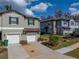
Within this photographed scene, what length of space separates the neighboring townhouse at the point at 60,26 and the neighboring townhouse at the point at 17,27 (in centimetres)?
1992

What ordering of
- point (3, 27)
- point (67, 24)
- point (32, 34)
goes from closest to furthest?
point (3, 27), point (32, 34), point (67, 24)

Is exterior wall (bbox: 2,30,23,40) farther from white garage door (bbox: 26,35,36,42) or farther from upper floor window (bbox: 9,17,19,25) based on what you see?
white garage door (bbox: 26,35,36,42)

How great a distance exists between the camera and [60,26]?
188 ft

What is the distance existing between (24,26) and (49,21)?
2583 centimetres

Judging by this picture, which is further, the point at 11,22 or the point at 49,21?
the point at 49,21

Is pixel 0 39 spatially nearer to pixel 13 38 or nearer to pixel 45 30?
pixel 13 38

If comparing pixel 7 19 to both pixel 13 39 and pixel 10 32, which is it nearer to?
pixel 10 32

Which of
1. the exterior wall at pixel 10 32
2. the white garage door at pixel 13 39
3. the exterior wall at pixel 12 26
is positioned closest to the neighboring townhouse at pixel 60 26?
the exterior wall at pixel 12 26

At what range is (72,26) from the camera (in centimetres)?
5903

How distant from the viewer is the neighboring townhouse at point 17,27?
3541cm

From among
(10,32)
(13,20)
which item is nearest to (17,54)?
(10,32)

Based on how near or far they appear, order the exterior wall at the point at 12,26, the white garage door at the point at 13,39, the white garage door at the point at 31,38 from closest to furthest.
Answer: the exterior wall at the point at 12,26
the white garage door at the point at 13,39
the white garage door at the point at 31,38

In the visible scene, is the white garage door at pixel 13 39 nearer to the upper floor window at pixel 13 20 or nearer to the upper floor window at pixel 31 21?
the upper floor window at pixel 13 20

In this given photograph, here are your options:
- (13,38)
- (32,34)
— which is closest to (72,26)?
(32,34)
